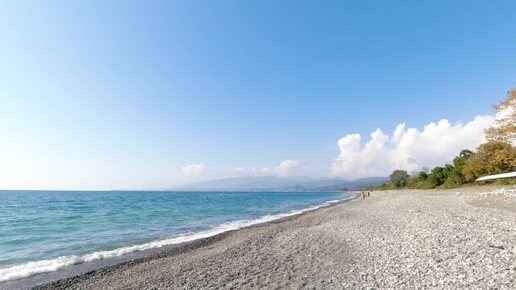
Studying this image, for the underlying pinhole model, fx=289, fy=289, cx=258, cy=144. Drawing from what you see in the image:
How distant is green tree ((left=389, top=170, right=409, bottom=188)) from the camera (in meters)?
140

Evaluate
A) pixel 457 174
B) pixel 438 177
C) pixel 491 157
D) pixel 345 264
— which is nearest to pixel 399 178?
pixel 438 177

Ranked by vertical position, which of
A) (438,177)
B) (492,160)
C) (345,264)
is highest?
(492,160)

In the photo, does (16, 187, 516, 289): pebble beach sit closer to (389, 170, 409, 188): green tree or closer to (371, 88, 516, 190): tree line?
(371, 88, 516, 190): tree line

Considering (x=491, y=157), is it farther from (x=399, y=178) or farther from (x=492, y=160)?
(x=399, y=178)

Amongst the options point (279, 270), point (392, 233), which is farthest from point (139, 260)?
point (392, 233)

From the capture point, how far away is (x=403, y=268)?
8.84 m

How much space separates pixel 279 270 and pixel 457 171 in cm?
8379

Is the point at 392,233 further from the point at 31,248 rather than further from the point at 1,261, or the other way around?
the point at 31,248

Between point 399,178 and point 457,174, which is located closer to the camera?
point 457,174

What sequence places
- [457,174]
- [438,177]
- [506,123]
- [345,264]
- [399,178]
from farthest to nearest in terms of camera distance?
[399,178], [438,177], [457,174], [506,123], [345,264]

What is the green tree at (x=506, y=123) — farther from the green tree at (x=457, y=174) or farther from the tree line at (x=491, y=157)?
the green tree at (x=457, y=174)

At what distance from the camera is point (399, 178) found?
470 ft

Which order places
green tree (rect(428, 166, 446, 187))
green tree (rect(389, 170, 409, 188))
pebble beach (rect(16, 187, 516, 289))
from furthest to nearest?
green tree (rect(389, 170, 409, 188)) < green tree (rect(428, 166, 446, 187)) < pebble beach (rect(16, 187, 516, 289))

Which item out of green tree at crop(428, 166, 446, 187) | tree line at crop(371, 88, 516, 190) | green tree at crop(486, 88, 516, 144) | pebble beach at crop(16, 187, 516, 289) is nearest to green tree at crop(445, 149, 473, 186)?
tree line at crop(371, 88, 516, 190)
